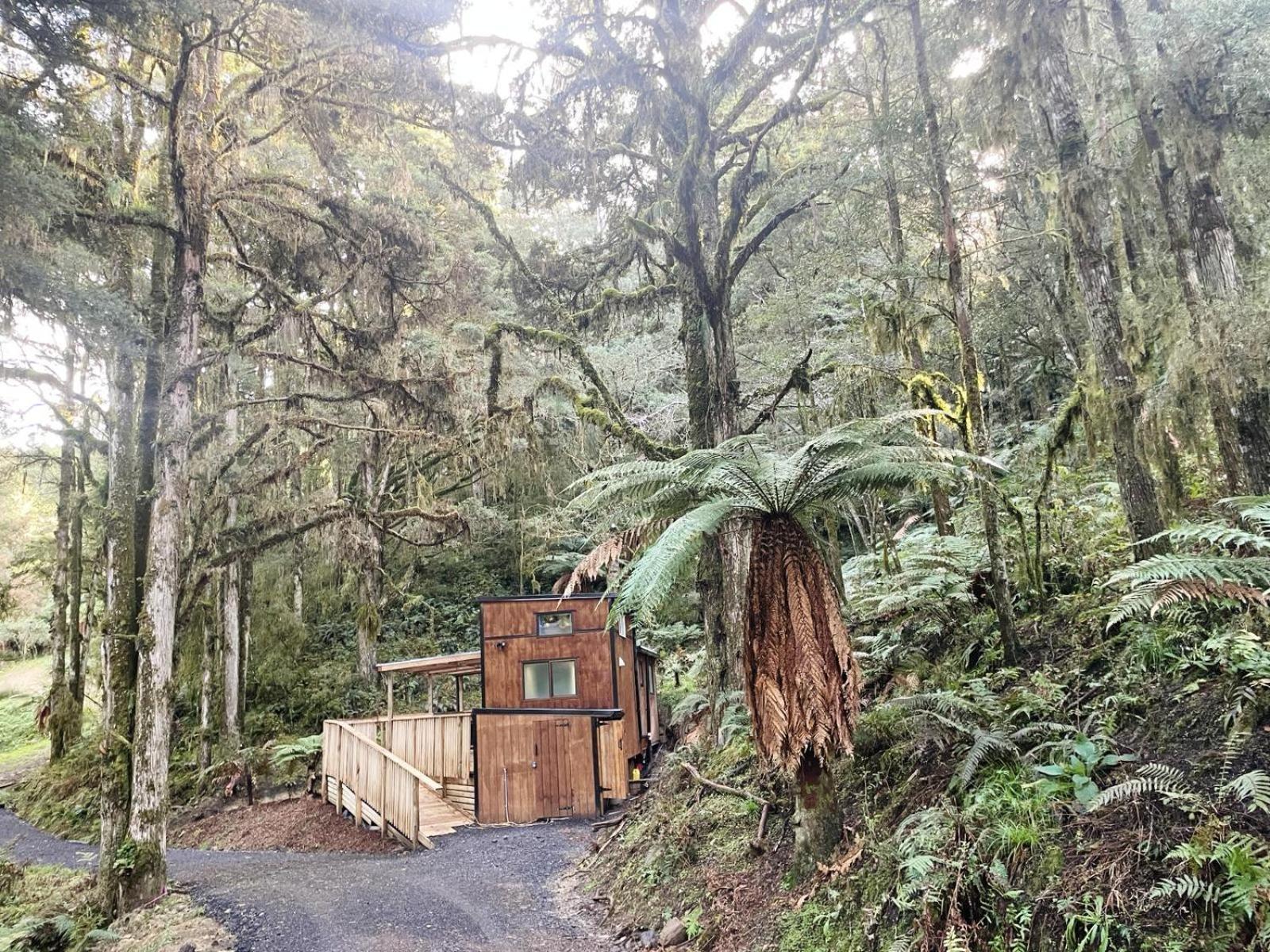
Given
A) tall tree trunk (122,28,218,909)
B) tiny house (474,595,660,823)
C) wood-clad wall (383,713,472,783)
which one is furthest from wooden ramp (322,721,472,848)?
tall tree trunk (122,28,218,909)

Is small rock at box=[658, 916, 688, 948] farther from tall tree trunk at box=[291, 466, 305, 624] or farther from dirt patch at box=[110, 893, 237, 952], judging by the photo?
tall tree trunk at box=[291, 466, 305, 624]

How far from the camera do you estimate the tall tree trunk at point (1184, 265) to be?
15.9 ft

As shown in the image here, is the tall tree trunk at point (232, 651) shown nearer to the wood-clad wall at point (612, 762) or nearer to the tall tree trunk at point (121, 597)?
the tall tree trunk at point (121, 597)

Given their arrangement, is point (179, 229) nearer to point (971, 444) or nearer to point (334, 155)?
point (334, 155)

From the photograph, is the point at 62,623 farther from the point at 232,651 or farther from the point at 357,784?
the point at 357,784

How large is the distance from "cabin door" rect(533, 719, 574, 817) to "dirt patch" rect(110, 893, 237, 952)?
605 cm

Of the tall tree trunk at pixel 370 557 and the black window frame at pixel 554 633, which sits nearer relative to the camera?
the tall tree trunk at pixel 370 557

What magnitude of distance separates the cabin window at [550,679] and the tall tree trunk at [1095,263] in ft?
38.9

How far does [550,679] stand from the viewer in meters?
15.2

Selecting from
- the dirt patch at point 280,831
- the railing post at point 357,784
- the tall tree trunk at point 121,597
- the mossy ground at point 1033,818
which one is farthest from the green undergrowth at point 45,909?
the mossy ground at point 1033,818

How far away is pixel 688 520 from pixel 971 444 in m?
2.97

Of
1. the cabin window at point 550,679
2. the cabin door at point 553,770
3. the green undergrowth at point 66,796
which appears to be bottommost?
the green undergrowth at point 66,796

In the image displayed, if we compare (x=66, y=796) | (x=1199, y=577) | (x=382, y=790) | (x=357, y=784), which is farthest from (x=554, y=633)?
(x=1199, y=577)

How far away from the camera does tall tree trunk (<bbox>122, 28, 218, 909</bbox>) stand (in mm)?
8125
